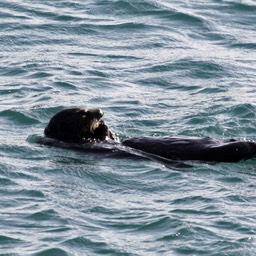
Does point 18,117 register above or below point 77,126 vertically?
below

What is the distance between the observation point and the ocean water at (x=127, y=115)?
28.8 ft

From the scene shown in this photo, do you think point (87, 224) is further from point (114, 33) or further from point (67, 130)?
point (114, 33)

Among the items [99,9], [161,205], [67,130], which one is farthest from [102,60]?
[161,205]

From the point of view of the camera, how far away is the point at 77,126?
1122cm

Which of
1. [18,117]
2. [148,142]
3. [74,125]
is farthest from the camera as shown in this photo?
[18,117]

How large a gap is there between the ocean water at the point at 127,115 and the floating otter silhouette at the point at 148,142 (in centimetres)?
14

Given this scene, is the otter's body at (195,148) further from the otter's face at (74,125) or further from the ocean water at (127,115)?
the otter's face at (74,125)

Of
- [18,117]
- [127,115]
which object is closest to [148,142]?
[127,115]

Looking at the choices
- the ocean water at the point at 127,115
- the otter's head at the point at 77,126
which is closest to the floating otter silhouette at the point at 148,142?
the otter's head at the point at 77,126

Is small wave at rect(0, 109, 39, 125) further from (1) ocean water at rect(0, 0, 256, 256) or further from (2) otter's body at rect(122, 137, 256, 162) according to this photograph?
(2) otter's body at rect(122, 137, 256, 162)

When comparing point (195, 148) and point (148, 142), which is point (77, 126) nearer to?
point (148, 142)

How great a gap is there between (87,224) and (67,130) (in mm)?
2400

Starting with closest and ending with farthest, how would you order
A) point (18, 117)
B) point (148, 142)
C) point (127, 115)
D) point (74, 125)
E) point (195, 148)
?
point (195, 148)
point (148, 142)
point (74, 125)
point (18, 117)
point (127, 115)

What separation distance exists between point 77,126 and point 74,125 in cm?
4
